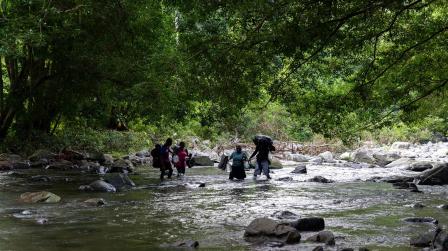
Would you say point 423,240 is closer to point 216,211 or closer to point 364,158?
point 216,211

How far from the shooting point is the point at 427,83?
40.4 ft

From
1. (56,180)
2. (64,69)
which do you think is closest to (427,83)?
(56,180)

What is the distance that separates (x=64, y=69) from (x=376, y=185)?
38.8 feet

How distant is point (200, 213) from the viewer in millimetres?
9414

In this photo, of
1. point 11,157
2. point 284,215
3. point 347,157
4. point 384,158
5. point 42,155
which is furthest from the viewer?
point 347,157

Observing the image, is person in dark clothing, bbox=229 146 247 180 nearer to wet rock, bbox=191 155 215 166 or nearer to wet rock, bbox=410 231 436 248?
wet rock, bbox=191 155 215 166

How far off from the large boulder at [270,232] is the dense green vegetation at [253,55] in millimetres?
2761

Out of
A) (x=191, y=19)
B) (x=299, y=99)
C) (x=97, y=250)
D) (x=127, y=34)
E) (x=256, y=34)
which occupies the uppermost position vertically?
(x=127, y=34)

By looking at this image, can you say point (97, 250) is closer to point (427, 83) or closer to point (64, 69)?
point (427, 83)

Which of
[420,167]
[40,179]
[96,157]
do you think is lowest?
[40,179]

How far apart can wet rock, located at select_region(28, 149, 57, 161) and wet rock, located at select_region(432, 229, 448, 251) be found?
58.8ft

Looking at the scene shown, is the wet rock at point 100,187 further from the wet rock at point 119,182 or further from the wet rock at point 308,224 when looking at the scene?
the wet rock at point 308,224

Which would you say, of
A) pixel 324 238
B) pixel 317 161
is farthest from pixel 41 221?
pixel 317 161

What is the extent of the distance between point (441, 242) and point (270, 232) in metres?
2.18
